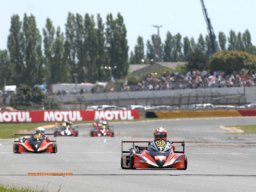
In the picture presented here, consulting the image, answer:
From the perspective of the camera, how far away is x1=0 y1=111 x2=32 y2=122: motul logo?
250 feet

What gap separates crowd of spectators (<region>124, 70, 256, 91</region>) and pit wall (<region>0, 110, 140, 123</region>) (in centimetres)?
1401

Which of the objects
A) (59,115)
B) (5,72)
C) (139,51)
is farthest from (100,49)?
(139,51)

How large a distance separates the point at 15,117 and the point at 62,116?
14.5 feet

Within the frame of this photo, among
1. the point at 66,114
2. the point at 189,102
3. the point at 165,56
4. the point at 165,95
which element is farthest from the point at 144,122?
the point at 165,56

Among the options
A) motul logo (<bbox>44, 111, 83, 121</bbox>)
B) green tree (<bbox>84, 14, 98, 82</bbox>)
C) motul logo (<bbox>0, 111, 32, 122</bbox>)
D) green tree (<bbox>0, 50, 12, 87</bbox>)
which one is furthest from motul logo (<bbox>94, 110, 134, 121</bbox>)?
green tree (<bbox>0, 50, 12, 87</bbox>)

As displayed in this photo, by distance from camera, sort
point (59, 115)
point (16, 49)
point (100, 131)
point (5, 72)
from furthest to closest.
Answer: point (5, 72) → point (16, 49) → point (59, 115) → point (100, 131)

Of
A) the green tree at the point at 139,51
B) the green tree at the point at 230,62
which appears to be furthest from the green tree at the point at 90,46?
the green tree at the point at 139,51

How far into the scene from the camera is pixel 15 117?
76.6 meters

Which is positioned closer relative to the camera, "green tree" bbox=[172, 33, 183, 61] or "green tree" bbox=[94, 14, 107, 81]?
"green tree" bbox=[94, 14, 107, 81]

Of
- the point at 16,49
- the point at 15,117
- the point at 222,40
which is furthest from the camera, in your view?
the point at 222,40

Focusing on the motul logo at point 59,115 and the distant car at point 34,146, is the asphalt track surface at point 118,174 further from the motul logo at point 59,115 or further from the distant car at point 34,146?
the motul logo at point 59,115

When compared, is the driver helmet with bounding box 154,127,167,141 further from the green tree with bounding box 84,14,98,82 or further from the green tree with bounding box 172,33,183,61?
the green tree with bounding box 172,33,183,61

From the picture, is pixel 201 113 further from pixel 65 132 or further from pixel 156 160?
pixel 156 160

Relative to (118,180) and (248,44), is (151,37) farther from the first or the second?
(118,180)
